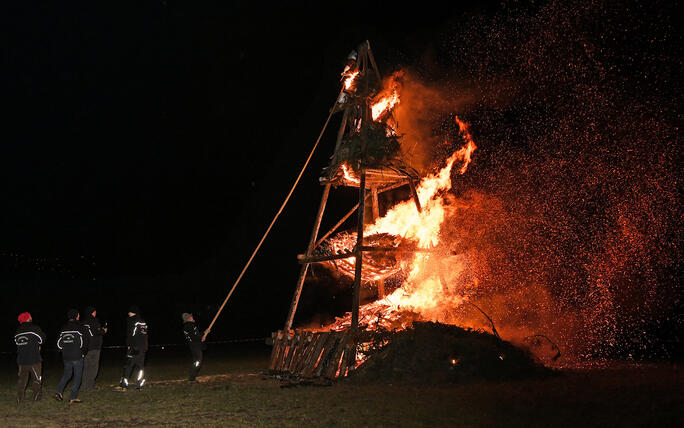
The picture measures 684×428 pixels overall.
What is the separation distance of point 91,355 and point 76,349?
1.95 m

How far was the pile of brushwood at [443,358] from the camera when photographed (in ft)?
43.5

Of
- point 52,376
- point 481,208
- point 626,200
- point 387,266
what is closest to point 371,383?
point 387,266

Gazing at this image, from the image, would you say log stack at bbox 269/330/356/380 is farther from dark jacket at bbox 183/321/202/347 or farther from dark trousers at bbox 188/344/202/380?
dark jacket at bbox 183/321/202/347

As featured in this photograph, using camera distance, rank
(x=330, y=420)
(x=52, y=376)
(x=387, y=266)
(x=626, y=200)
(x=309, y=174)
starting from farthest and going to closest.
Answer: (x=309, y=174)
(x=626, y=200)
(x=52, y=376)
(x=387, y=266)
(x=330, y=420)

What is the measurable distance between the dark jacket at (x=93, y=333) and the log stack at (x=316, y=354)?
15.8ft

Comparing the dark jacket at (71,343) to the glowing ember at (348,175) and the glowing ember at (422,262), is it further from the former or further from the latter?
the glowing ember at (348,175)

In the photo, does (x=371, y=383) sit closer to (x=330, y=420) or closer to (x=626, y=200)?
(x=330, y=420)

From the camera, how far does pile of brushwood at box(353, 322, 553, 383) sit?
13250 mm

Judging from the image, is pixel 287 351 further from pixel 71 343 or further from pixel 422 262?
pixel 71 343

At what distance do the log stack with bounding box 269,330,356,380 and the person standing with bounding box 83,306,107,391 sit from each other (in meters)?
4.74

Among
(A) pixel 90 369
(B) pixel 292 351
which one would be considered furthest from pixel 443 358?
(A) pixel 90 369

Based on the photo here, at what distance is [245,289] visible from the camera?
133ft

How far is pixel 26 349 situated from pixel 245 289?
28.3 metres

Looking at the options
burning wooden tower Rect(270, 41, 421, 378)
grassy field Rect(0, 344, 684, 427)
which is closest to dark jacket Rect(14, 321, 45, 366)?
grassy field Rect(0, 344, 684, 427)
